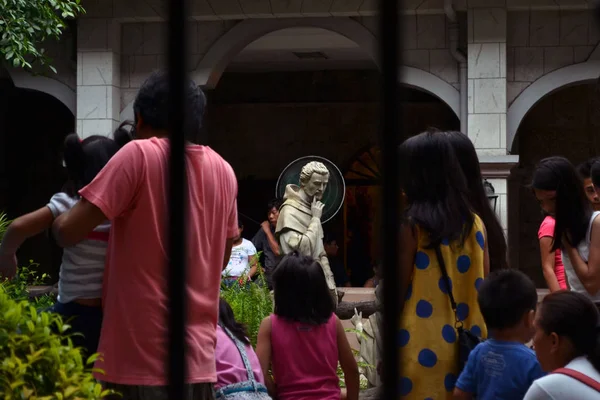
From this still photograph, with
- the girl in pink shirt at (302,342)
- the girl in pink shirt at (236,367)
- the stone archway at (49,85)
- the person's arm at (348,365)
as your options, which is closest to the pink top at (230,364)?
the girl in pink shirt at (236,367)

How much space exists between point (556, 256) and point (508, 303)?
3.89 ft

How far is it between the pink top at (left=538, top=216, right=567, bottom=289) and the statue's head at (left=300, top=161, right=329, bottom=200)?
328cm

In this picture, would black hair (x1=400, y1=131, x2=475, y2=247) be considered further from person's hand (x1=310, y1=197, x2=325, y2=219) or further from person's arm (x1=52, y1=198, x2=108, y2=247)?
person's hand (x1=310, y1=197, x2=325, y2=219)

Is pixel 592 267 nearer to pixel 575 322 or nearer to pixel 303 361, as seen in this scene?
pixel 575 322

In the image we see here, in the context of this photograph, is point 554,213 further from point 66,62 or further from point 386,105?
point 66,62

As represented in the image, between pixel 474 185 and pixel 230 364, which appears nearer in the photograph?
pixel 474 185

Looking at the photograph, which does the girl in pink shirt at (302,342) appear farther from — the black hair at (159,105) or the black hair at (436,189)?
the black hair at (159,105)

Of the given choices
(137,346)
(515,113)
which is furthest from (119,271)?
(515,113)

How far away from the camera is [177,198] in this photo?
178 cm

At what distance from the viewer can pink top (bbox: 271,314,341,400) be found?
391 centimetres

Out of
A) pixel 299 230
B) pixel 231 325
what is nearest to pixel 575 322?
pixel 231 325

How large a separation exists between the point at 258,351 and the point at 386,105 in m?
2.43

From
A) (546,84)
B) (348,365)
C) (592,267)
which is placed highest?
(546,84)

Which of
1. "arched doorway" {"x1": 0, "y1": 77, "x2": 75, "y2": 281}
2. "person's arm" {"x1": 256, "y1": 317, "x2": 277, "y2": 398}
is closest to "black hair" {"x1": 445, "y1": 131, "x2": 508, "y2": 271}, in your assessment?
"person's arm" {"x1": 256, "y1": 317, "x2": 277, "y2": 398}
